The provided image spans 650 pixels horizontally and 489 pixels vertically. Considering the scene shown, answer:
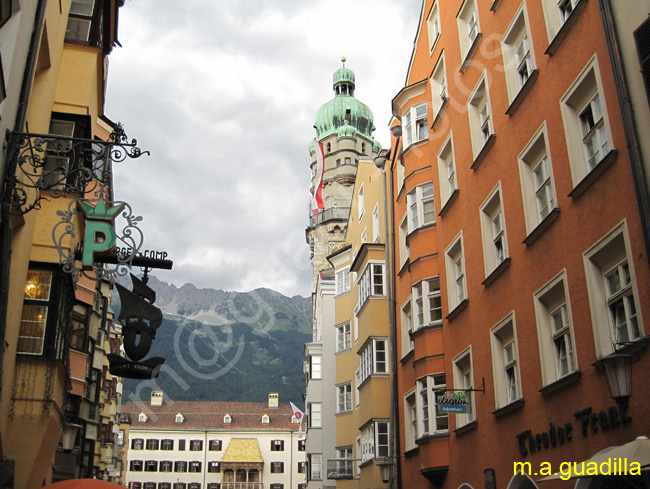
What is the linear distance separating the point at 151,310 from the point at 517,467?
26.5ft

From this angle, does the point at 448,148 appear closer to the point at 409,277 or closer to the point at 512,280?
the point at 409,277

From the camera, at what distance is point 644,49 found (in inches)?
414

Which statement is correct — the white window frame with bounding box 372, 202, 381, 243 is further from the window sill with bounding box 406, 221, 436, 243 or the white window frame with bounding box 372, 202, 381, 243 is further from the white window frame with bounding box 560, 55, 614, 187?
the white window frame with bounding box 560, 55, 614, 187

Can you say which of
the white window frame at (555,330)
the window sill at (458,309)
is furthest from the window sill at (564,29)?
the window sill at (458,309)

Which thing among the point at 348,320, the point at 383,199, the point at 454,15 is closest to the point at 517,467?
the point at 454,15

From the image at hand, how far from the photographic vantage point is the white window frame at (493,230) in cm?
1636

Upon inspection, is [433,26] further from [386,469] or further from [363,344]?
[386,469]

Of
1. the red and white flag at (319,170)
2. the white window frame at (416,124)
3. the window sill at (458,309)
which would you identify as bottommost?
the window sill at (458,309)

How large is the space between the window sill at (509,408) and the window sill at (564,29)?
7.00 metres

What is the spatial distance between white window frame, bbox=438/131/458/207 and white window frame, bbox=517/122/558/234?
5.49 metres

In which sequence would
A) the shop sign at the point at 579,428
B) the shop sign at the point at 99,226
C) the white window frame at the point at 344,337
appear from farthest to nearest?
the white window frame at the point at 344,337
the shop sign at the point at 579,428
the shop sign at the point at 99,226

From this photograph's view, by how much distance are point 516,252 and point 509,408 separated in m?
3.32

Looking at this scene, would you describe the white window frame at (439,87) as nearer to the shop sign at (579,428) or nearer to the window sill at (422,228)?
the window sill at (422,228)

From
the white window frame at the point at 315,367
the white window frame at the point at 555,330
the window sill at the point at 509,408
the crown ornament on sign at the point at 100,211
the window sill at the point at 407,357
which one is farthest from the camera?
the white window frame at the point at 315,367
